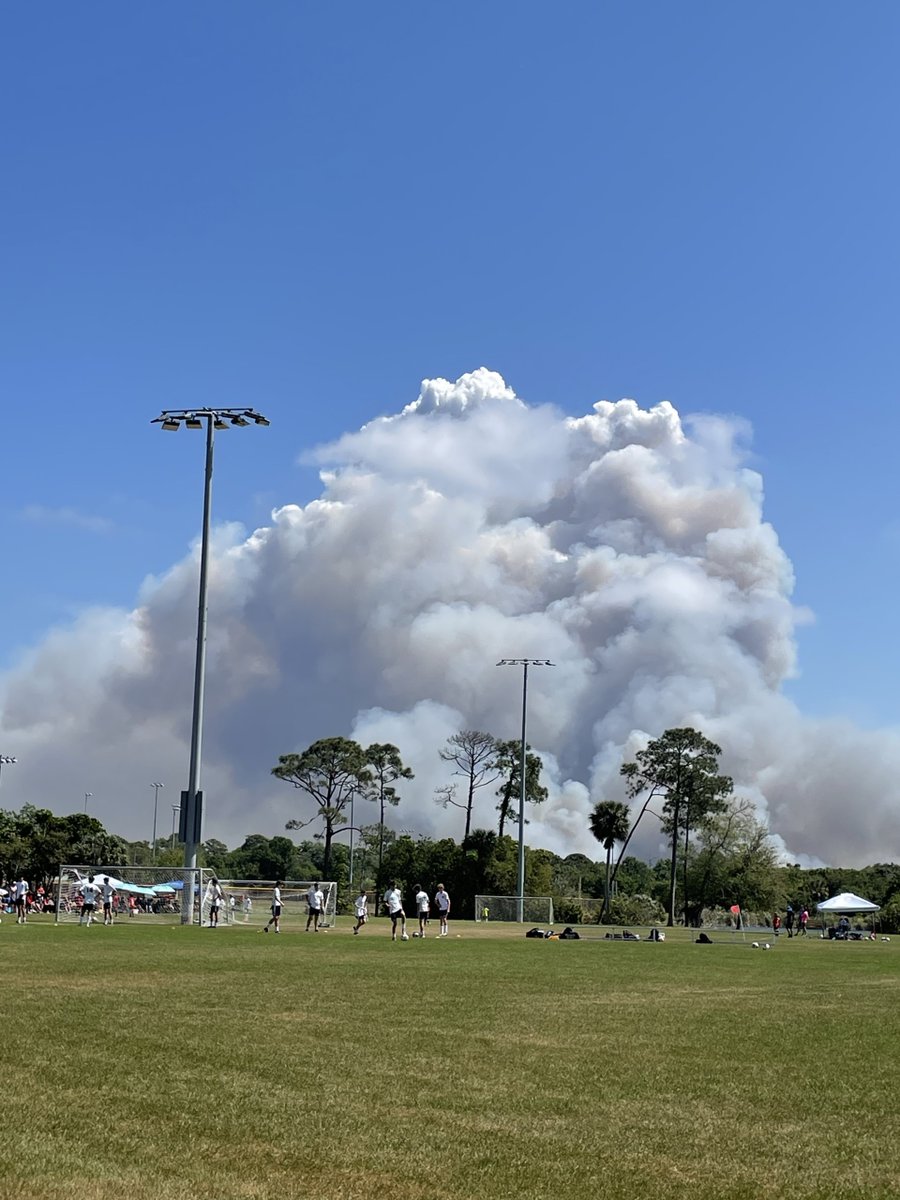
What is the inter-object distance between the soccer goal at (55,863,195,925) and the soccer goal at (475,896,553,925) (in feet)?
58.0

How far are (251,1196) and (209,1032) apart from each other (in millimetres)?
6886

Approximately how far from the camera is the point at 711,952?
40.1 m

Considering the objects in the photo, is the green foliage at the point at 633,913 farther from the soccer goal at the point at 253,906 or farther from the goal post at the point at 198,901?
the soccer goal at the point at 253,906

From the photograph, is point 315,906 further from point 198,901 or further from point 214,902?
point 198,901

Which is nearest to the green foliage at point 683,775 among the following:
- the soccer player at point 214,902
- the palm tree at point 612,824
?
the palm tree at point 612,824

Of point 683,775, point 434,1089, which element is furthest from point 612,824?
point 434,1089

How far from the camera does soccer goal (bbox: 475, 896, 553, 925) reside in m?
74.1

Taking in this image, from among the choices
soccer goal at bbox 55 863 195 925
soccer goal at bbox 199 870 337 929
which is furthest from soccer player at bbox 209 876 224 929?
soccer goal at bbox 55 863 195 925

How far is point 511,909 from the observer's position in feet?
245

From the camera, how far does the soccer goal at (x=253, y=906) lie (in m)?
50.5

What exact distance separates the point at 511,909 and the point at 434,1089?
214 ft

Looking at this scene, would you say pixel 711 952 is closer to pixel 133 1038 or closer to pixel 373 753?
pixel 133 1038

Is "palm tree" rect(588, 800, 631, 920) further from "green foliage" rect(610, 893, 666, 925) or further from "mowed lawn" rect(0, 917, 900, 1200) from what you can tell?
"mowed lawn" rect(0, 917, 900, 1200)

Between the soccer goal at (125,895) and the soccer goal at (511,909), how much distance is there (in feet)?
58.0
